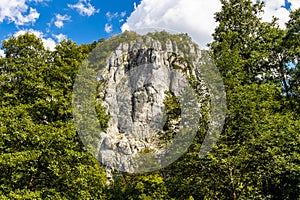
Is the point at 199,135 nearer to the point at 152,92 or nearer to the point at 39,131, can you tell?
the point at 39,131

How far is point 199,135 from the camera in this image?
1124 cm

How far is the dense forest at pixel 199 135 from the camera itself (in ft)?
34.4

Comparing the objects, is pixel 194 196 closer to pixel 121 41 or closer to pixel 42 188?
pixel 42 188

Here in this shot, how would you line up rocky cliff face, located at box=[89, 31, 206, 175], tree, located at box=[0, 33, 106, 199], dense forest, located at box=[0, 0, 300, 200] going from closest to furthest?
dense forest, located at box=[0, 0, 300, 200] → tree, located at box=[0, 33, 106, 199] → rocky cliff face, located at box=[89, 31, 206, 175]

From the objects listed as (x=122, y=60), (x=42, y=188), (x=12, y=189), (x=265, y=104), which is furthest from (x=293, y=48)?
(x=12, y=189)

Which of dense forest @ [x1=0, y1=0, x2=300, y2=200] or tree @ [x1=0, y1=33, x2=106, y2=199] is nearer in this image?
dense forest @ [x1=0, y1=0, x2=300, y2=200]

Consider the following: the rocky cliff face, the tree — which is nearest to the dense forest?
the tree

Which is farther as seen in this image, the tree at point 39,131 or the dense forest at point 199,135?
the tree at point 39,131

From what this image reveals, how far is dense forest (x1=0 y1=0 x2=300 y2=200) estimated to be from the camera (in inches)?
413

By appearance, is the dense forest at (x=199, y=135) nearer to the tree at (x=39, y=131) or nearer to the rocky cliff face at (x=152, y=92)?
the tree at (x=39, y=131)

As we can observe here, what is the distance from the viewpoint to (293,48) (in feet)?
47.1

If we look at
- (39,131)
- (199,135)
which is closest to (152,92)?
(199,135)

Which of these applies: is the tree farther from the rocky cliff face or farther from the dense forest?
the rocky cliff face

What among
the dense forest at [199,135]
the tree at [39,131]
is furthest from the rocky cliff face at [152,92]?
the tree at [39,131]
